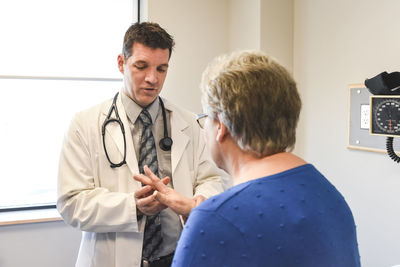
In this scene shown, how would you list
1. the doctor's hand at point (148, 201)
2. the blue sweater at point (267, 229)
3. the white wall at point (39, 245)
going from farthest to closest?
the white wall at point (39, 245)
the doctor's hand at point (148, 201)
the blue sweater at point (267, 229)

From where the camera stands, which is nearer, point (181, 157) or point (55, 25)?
point (181, 157)

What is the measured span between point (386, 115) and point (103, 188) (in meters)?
1.16

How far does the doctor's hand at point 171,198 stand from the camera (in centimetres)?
117

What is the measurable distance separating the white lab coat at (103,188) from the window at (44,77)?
90 centimetres

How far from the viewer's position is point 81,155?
1.41m

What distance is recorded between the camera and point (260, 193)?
677 millimetres

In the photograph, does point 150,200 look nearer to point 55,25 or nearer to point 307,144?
point 307,144

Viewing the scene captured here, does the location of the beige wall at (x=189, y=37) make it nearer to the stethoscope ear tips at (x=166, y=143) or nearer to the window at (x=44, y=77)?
the window at (x=44, y=77)

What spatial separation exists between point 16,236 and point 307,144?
169 cm

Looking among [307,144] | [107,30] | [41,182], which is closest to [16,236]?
[41,182]

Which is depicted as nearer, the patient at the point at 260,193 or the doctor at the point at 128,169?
the patient at the point at 260,193

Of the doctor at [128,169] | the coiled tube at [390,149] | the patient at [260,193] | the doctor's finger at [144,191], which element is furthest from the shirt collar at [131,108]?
the coiled tube at [390,149]

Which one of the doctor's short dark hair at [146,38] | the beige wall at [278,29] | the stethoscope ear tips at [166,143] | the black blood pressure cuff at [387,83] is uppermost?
the beige wall at [278,29]

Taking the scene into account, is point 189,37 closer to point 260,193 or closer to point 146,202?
point 146,202
